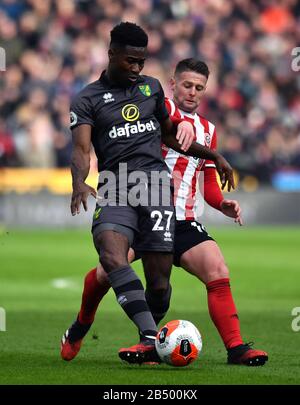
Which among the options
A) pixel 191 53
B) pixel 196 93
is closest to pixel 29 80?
pixel 191 53

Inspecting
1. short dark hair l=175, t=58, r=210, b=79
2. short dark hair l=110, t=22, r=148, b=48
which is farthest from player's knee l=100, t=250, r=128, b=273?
short dark hair l=175, t=58, r=210, b=79

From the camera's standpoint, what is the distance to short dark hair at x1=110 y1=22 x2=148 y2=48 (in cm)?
771

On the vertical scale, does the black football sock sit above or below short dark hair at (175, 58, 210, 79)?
below

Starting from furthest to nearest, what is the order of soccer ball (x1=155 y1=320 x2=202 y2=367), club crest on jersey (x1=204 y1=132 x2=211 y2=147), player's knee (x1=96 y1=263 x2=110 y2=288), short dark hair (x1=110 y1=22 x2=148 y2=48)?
club crest on jersey (x1=204 y1=132 x2=211 y2=147)
player's knee (x1=96 y1=263 x2=110 y2=288)
short dark hair (x1=110 y1=22 x2=148 y2=48)
soccer ball (x1=155 y1=320 x2=202 y2=367)

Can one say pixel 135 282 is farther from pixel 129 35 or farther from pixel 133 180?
pixel 129 35

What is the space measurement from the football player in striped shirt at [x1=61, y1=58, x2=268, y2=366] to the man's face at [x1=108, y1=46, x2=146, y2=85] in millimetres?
638

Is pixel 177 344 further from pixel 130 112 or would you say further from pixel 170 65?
pixel 170 65

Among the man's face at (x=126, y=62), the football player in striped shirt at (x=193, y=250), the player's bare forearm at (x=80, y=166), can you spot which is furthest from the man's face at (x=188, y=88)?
the player's bare forearm at (x=80, y=166)

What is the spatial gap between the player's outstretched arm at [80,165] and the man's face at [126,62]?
0.44 meters

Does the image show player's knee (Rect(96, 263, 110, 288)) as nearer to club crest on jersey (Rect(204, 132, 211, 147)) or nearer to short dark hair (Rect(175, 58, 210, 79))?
club crest on jersey (Rect(204, 132, 211, 147))

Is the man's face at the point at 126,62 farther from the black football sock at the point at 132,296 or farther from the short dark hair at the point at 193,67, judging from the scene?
the black football sock at the point at 132,296

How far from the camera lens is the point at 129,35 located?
7.71 meters

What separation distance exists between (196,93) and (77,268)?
8.55 meters

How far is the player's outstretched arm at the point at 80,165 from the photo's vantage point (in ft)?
24.4
